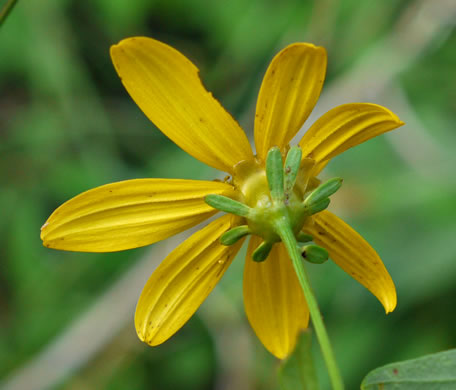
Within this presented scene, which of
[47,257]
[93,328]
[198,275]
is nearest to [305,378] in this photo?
[198,275]

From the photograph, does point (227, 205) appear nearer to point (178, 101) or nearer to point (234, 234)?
point (234, 234)

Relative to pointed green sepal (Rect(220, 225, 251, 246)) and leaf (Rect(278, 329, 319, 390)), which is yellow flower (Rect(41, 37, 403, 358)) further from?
leaf (Rect(278, 329, 319, 390))

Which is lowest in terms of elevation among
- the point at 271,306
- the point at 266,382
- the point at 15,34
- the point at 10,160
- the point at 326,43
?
the point at 266,382

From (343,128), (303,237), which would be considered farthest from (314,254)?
(343,128)

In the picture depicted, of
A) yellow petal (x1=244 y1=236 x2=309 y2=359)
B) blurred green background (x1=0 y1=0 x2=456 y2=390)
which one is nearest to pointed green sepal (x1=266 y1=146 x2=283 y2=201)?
yellow petal (x1=244 y1=236 x2=309 y2=359)

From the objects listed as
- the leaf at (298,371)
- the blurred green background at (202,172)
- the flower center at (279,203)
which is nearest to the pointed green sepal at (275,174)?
the flower center at (279,203)

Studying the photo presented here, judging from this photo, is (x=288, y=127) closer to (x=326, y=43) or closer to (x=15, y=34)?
(x=326, y=43)
